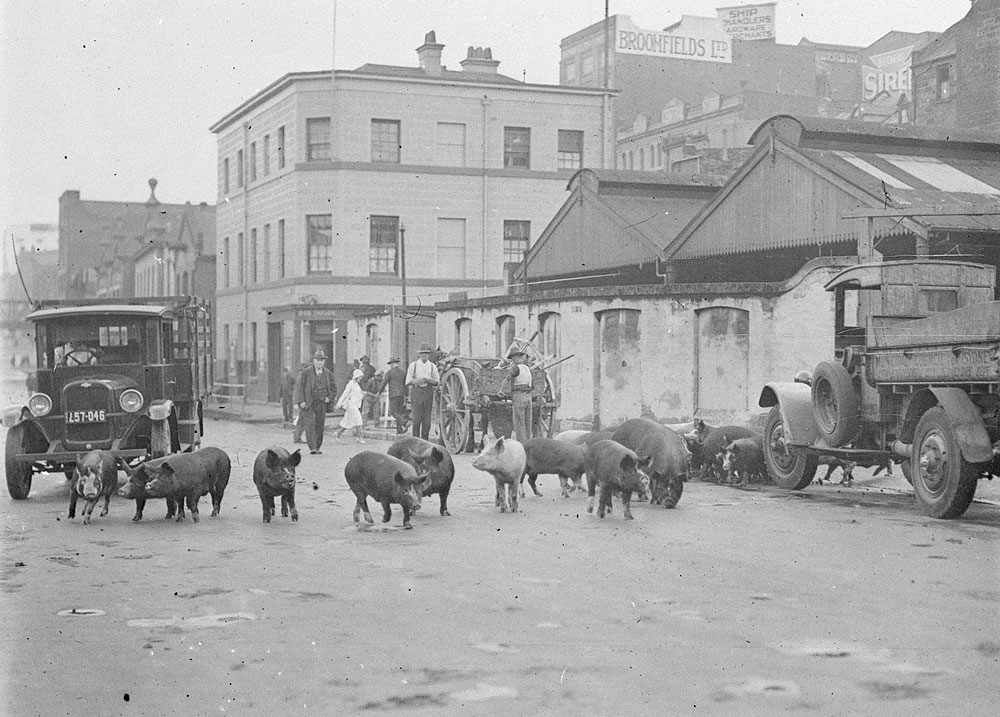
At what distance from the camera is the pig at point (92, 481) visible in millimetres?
11961

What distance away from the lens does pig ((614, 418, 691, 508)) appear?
1304cm

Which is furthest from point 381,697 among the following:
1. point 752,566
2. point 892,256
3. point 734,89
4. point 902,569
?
point 734,89

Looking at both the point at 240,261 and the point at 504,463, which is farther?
the point at 240,261

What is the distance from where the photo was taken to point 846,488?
15.6 m

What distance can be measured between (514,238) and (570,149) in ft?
14.5

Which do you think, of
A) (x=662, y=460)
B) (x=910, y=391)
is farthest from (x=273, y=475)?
(x=910, y=391)

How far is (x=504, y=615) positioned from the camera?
7.48 metres

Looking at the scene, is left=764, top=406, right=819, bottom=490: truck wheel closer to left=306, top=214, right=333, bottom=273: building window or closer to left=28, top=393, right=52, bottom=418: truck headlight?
left=28, top=393, right=52, bottom=418: truck headlight

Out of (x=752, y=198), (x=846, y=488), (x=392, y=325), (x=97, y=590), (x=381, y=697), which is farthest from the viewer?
(x=392, y=325)

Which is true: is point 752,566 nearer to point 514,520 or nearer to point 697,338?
point 514,520

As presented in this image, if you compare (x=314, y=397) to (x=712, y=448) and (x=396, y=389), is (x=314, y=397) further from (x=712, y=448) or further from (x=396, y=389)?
(x=712, y=448)

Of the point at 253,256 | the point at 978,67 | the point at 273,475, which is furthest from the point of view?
the point at 253,256

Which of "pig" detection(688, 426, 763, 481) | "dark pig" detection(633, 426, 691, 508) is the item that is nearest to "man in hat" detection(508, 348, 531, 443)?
"pig" detection(688, 426, 763, 481)

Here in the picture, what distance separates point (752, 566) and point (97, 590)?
4.86 m
